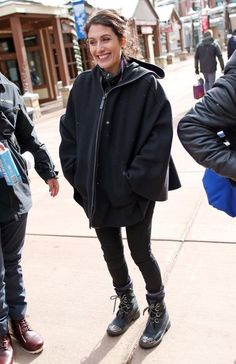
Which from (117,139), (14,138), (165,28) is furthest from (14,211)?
(165,28)

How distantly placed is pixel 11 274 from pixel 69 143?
0.85 m

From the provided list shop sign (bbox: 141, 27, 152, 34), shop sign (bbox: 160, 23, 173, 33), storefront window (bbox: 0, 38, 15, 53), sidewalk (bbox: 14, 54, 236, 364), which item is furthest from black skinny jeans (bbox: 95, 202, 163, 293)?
shop sign (bbox: 160, 23, 173, 33)

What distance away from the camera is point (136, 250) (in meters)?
2.24

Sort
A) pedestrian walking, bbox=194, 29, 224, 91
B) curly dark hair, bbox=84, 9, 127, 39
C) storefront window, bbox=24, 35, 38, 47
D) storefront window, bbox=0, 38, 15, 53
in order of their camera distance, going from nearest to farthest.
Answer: curly dark hair, bbox=84, 9, 127, 39 < pedestrian walking, bbox=194, 29, 224, 91 < storefront window, bbox=0, 38, 15, 53 < storefront window, bbox=24, 35, 38, 47

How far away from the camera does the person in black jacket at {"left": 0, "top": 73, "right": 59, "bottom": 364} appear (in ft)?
7.18

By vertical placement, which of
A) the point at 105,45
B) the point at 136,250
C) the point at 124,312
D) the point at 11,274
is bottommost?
the point at 124,312

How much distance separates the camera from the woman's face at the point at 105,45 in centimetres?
200

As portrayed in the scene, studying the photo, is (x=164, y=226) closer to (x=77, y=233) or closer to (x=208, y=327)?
(x=77, y=233)

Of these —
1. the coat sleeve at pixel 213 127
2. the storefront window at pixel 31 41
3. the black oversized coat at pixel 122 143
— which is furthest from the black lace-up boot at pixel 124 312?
the storefront window at pixel 31 41

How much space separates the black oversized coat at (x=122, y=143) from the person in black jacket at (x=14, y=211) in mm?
344

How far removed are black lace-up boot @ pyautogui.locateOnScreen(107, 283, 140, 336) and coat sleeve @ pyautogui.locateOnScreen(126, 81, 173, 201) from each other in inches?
29.2

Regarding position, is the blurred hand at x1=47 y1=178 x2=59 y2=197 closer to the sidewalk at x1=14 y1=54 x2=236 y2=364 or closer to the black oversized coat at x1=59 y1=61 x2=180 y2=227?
the black oversized coat at x1=59 y1=61 x2=180 y2=227

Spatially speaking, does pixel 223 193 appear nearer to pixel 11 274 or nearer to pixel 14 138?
pixel 14 138

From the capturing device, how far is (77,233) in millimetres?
3875
